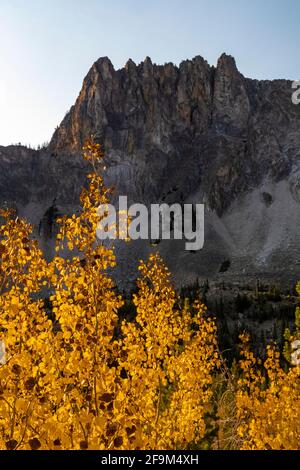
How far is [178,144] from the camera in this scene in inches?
7402

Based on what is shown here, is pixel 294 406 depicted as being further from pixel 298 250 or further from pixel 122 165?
pixel 122 165

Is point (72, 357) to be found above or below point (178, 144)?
below

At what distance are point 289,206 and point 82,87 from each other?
107 m

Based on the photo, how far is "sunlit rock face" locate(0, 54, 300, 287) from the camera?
165 metres

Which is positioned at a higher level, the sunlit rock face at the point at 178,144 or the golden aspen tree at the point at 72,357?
the sunlit rock face at the point at 178,144

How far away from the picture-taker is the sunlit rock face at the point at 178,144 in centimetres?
16538

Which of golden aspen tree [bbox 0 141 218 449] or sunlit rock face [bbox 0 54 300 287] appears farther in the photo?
sunlit rock face [bbox 0 54 300 287]

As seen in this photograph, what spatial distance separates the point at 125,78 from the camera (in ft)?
636

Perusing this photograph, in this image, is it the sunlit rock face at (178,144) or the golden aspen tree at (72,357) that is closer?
the golden aspen tree at (72,357)

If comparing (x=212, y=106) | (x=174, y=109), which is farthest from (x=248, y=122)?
(x=174, y=109)

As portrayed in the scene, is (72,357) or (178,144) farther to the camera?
(178,144)

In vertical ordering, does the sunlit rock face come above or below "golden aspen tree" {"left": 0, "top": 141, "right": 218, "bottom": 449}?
above
